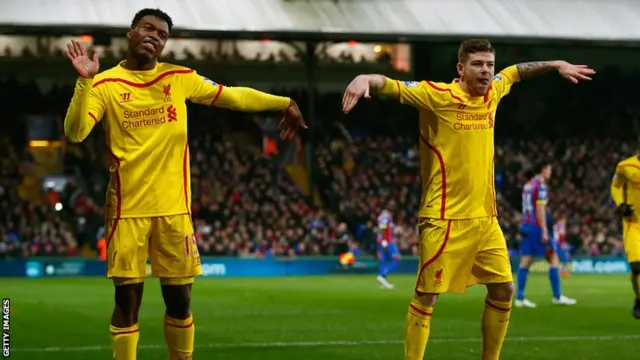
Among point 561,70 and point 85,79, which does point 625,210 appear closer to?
point 561,70

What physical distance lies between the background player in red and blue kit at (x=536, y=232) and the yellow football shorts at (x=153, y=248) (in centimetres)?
1040

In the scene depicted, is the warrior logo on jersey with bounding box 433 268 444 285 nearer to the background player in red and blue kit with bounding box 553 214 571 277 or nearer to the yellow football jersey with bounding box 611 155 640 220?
the yellow football jersey with bounding box 611 155 640 220

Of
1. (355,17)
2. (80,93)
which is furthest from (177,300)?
(355,17)

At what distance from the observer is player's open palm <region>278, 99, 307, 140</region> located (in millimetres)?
7688

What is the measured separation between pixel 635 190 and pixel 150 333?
592 cm

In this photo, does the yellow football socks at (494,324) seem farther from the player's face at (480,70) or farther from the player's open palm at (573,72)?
the player's open palm at (573,72)

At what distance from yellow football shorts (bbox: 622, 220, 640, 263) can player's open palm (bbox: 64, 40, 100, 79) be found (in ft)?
28.1

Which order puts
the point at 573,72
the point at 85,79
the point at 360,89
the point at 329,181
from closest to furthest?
the point at 85,79 < the point at 360,89 < the point at 573,72 < the point at 329,181

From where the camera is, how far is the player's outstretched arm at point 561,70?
851 cm

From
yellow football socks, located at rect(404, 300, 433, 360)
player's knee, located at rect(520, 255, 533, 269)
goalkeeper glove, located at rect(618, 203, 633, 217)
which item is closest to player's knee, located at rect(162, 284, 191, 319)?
yellow football socks, located at rect(404, 300, 433, 360)

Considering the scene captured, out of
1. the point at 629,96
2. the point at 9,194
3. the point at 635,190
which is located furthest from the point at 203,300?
the point at 629,96

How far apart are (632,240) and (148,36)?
815 cm

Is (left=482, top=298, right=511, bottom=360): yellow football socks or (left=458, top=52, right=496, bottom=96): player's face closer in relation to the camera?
(left=458, top=52, right=496, bottom=96): player's face

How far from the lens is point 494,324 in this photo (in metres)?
8.43
